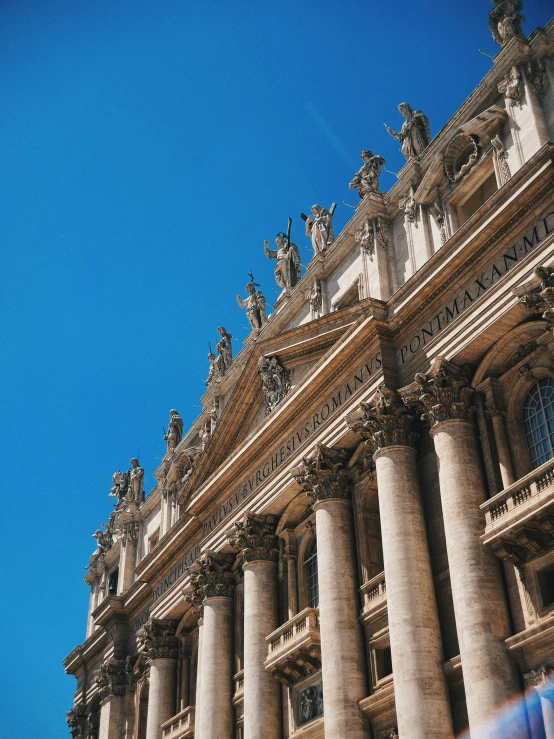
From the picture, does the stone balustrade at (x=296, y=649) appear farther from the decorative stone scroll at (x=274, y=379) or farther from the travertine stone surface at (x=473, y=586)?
the decorative stone scroll at (x=274, y=379)

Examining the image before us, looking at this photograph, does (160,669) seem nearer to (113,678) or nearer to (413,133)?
(113,678)

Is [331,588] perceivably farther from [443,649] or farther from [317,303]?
[317,303]

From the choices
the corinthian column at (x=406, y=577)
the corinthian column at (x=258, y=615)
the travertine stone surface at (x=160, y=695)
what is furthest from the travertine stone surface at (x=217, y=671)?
the corinthian column at (x=406, y=577)

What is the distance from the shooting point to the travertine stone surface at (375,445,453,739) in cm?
2414

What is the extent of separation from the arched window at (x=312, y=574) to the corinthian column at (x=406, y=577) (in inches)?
231

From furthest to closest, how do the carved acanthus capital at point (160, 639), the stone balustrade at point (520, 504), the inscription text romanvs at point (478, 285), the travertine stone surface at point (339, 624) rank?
the carved acanthus capital at point (160, 639), the travertine stone surface at point (339, 624), the inscription text romanvs at point (478, 285), the stone balustrade at point (520, 504)

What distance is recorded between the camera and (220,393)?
4425 cm

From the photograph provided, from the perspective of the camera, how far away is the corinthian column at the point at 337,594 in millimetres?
27344

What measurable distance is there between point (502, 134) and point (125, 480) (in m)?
33.5

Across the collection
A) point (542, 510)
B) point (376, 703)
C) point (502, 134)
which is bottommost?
point (376, 703)

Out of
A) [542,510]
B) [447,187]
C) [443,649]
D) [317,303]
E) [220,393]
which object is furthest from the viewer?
[220,393]

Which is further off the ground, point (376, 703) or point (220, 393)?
point (220, 393)

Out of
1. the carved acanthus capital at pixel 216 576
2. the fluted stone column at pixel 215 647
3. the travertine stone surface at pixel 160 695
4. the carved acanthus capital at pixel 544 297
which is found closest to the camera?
the carved acanthus capital at pixel 544 297

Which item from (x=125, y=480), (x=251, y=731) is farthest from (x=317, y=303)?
(x=125, y=480)
